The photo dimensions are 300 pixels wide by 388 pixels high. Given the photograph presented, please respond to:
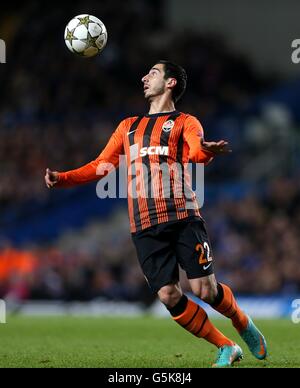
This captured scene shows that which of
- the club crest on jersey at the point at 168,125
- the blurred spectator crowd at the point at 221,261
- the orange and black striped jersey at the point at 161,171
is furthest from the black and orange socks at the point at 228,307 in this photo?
the blurred spectator crowd at the point at 221,261

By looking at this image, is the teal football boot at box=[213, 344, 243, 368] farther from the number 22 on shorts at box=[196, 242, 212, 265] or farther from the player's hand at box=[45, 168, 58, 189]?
the player's hand at box=[45, 168, 58, 189]

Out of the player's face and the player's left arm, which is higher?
the player's face

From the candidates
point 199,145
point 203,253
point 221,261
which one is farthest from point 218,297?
point 221,261

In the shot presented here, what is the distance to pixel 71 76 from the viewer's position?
24.2m

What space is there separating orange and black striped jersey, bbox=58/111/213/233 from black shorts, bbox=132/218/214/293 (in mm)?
82

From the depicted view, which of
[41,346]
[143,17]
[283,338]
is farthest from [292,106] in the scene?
[41,346]

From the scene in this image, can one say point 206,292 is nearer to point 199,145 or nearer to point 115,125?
point 199,145

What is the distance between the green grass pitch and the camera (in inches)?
297

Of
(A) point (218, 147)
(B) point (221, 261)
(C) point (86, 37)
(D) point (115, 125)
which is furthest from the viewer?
(D) point (115, 125)

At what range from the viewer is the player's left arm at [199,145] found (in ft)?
22.2

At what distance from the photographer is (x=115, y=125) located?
23.0 metres

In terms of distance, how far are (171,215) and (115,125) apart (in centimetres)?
1581

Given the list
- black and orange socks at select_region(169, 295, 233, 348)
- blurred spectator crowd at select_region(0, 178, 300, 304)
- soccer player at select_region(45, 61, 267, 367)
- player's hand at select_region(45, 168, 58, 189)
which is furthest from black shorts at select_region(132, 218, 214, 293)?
blurred spectator crowd at select_region(0, 178, 300, 304)

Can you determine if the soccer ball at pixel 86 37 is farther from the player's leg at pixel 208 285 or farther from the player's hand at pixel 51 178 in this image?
the player's leg at pixel 208 285
